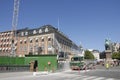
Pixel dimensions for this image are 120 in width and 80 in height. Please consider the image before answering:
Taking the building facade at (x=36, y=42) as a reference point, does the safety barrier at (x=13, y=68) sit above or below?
below

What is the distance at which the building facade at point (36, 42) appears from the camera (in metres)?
90.2

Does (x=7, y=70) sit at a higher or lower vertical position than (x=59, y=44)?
lower

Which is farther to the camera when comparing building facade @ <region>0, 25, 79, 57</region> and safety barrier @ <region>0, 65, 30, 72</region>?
building facade @ <region>0, 25, 79, 57</region>

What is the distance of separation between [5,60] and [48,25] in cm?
5367

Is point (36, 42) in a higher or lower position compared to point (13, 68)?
higher

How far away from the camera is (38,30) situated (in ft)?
316

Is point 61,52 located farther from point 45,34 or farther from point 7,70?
point 7,70

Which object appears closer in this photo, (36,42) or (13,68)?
(13,68)

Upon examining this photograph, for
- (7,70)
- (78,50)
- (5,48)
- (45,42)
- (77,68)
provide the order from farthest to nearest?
(78,50) < (5,48) < (45,42) < (77,68) < (7,70)

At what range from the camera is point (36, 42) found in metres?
95.2

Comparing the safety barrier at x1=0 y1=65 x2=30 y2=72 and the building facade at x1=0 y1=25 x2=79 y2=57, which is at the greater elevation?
the building facade at x1=0 y1=25 x2=79 y2=57

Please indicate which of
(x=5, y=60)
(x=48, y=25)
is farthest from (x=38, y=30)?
(x=5, y=60)

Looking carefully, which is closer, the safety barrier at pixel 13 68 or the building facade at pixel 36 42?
the safety barrier at pixel 13 68

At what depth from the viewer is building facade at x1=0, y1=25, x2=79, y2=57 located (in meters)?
90.2
